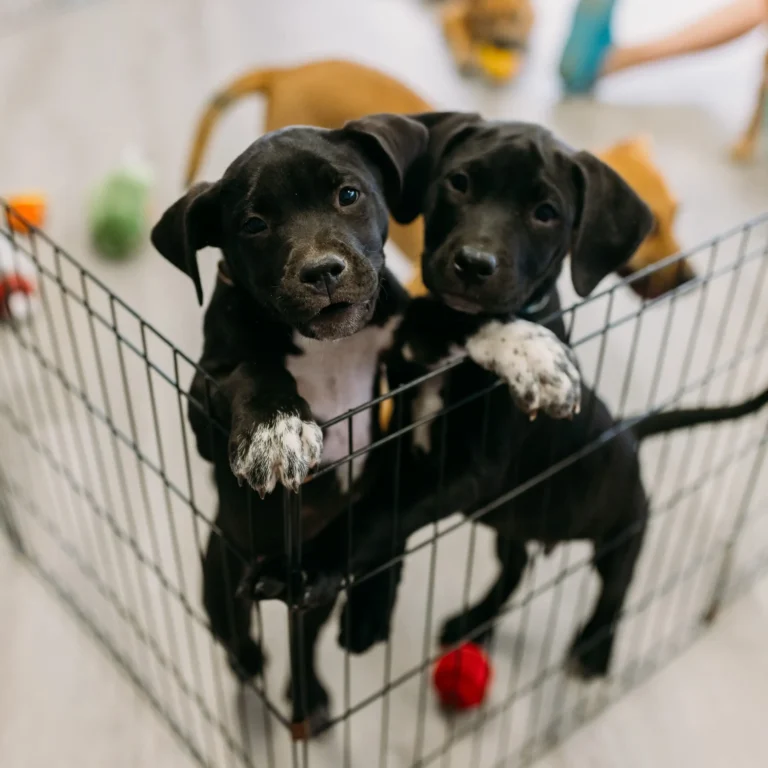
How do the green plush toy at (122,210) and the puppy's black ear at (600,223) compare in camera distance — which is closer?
the puppy's black ear at (600,223)

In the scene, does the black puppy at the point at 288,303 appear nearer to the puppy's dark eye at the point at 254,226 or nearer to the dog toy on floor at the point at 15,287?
the puppy's dark eye at the point at 254,226

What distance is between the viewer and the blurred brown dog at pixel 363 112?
1727mm

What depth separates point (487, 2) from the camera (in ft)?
11.7

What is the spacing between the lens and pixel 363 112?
2.00 meters

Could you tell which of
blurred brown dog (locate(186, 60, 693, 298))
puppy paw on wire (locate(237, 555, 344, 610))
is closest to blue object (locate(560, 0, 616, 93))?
blurred brown dog (locate(186, 60, 693, 298))

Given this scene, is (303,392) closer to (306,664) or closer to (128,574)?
(306,664)

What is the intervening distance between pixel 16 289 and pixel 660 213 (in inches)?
56.0

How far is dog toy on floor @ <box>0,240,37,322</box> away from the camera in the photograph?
7.30ft

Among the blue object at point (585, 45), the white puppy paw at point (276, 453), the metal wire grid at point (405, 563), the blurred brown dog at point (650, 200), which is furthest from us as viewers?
the blue object at point (585, 45)

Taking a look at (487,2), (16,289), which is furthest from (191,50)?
(16,289)

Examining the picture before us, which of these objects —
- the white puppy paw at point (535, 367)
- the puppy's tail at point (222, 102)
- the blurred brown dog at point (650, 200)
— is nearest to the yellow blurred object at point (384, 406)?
the white puppy paw at point (535, 367)

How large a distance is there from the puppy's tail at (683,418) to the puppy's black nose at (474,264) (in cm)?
48

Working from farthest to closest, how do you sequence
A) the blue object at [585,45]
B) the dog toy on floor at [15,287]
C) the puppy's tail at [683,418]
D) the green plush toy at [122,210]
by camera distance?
1. the blue object at [585,45]
2. the green plush toy at [122,210]
3. the dog toy on floor at [15,287]
4. the puppy's tail at [683,418]

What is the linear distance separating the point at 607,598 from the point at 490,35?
8.37 ft
